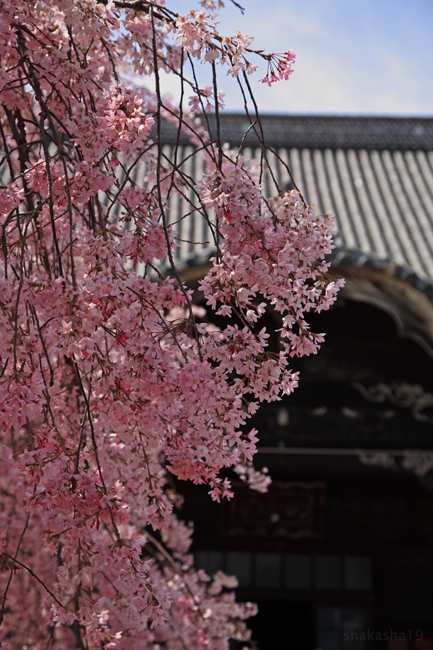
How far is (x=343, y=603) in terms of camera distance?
7.68 m

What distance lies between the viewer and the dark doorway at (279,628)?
8.78 metres

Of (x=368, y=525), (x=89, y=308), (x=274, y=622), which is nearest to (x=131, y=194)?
(x=89, y=308)

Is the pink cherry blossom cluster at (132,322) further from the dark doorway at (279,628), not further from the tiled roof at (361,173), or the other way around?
the dark doorway at (279,628)

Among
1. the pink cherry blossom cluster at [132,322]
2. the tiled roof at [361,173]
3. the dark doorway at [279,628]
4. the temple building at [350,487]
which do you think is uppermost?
the tiled roof at [361,173]

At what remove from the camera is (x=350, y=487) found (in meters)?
7.74

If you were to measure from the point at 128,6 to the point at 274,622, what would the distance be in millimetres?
8291

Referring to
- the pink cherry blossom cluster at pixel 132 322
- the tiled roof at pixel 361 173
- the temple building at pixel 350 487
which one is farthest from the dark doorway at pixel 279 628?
the pink cherry blossom cluster at pixel 132 322

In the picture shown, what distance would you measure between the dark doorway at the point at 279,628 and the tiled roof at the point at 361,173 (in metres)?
4.66

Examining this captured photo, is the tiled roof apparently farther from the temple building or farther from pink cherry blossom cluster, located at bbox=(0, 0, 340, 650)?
pink cherry blossom cluster, located at bbox=(0, 0, 340, 650)

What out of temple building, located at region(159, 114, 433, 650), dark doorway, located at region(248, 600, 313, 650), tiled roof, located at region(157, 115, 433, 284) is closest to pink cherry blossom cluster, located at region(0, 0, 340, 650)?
temple building, located at region(159, 114, 433, 650)

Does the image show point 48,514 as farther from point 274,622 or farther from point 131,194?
point 274,622

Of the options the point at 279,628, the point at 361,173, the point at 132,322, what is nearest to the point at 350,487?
the point at 279,628

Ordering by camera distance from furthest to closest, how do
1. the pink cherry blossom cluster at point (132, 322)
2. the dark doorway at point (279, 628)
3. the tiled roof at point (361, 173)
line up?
the dark doorway at point (279, 628)
the tiled roof at point (361, 173)
the pink cherry blossom cluster at point (132, 322)

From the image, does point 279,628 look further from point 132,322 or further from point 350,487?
point 132,322
